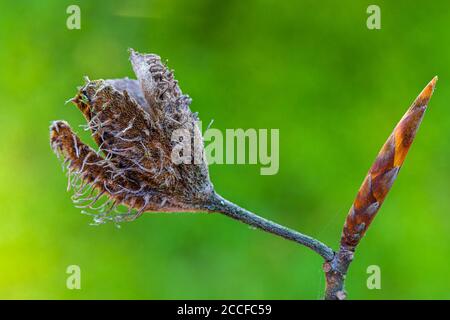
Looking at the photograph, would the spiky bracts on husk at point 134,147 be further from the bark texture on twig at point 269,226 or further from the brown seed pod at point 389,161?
the brown seed pod at point 389,161

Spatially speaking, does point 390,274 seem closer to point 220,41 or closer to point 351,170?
point 351,170

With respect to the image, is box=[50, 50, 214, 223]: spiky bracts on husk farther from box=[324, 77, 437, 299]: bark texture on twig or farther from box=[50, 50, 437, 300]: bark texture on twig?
box=[324, 77, 437, 299]: bark texture on twig

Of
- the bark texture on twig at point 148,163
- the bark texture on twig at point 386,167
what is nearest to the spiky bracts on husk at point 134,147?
the bark texture on twig at point 148,163

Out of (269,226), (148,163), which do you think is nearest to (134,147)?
(148,163)

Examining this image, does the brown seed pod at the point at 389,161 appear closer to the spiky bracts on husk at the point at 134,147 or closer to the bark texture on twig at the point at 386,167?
the bark texture on twig at the point at 386,167

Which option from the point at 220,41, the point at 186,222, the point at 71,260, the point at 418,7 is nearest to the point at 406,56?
the point at 418,7

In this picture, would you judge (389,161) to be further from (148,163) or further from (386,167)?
(148,163)

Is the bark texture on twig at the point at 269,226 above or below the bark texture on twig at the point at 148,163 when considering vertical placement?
below

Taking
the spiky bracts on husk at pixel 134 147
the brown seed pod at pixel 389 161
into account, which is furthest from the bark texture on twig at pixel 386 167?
the spiky bracts on husk at pixel 134 147
